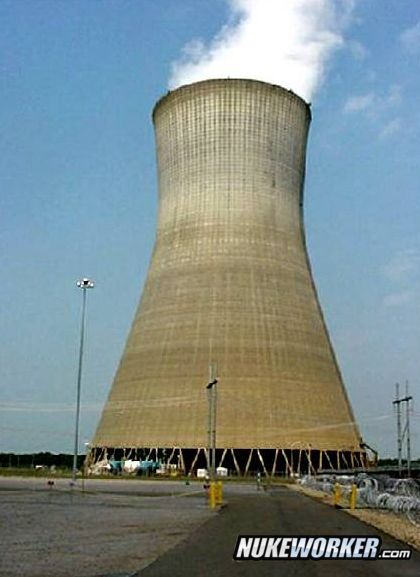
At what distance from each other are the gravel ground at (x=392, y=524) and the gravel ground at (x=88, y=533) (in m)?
2.97

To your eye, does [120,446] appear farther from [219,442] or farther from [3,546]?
[3,546]

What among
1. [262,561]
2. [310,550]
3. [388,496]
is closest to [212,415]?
[388,496]

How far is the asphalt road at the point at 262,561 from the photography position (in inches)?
308

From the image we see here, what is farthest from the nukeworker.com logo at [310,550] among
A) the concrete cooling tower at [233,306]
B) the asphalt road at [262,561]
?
the concrete cooling tower at [233,306]

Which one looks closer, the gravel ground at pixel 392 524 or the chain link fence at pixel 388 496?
the gravel ground at pixel 392 524

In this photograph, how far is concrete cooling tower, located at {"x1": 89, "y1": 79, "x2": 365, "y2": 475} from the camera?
3559 centimetres

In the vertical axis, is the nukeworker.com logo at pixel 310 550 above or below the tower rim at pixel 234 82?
below

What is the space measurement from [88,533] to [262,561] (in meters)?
4.13

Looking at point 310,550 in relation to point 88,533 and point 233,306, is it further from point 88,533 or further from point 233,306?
point 233,306

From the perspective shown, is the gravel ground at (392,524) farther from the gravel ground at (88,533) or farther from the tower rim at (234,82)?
the tower rim at (234,82)

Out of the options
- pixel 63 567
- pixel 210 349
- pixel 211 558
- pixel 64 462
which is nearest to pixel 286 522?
pixel 211 558

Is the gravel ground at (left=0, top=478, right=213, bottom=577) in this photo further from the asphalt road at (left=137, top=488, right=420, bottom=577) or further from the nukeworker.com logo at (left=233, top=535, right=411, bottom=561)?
the nukeworker.com logo at (left=233, top=535, right=411, bottom=561)

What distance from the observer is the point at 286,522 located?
548 inches

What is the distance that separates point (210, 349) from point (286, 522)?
21894 mm
